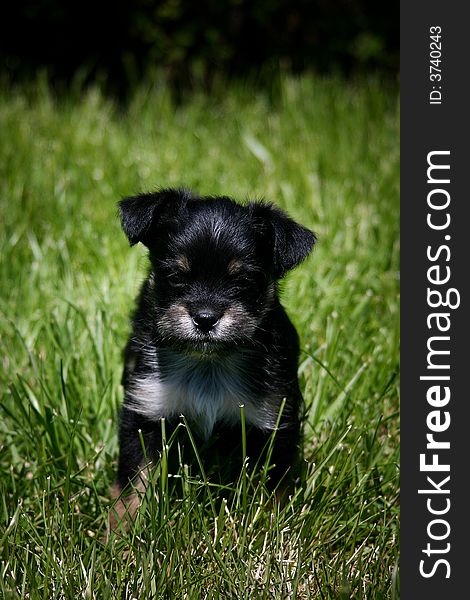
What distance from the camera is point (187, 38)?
31.6ft

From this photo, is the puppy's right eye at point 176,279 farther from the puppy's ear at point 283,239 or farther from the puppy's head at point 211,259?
the puppy's ear at point 283,239

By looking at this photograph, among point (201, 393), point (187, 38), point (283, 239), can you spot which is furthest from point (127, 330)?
point (187, 38)

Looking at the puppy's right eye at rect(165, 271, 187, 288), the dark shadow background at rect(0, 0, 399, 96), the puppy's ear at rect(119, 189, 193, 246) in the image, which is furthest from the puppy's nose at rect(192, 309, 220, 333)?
the dark shadow background at rect(0, 0, 399, 96)

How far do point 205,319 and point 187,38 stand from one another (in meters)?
7.02

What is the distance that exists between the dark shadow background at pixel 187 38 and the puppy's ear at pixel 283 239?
6.08 meters

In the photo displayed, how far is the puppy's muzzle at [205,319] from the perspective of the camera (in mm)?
3336

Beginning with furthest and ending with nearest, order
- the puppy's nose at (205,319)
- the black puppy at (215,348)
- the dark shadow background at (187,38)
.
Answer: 1. the dark shadow background at (187,38)
2. the black puppy at (215,348)
3. the puppy's nose at (205,319)

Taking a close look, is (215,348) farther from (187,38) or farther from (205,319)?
(187,38)

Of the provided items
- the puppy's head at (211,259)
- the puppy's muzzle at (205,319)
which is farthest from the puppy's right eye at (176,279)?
the puppy's muzzle at (205,319)

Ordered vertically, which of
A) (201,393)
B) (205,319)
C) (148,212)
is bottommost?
(201,393)

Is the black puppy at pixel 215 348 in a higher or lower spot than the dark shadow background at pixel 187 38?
lower

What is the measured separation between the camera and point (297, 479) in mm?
4039

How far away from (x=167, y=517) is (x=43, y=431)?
1002 millimetres

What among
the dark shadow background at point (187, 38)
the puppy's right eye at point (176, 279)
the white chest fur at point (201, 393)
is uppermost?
the dark shadow background at point (187, 38)
